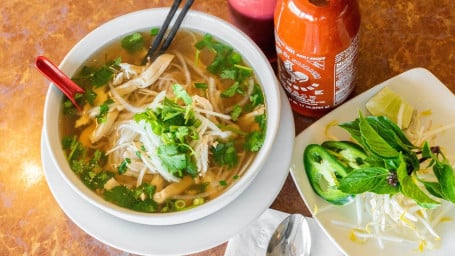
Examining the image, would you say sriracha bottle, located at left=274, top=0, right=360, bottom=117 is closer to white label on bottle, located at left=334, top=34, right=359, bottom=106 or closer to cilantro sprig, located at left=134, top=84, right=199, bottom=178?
white label on bottle, located at left=334, top=34, right=359, bottom=106

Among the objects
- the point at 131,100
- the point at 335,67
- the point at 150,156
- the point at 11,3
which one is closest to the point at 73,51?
the point at 131,100

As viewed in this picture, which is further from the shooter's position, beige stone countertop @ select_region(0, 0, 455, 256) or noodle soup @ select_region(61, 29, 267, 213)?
beige stone countertop @ select_region(0, 0, 455, 256)

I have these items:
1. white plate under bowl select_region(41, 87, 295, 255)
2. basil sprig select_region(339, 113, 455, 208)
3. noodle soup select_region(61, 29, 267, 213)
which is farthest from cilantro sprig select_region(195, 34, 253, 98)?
basil sprig select_region(339, 113, 455, 208)

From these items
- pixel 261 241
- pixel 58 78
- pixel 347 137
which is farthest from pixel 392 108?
pixel 58 78

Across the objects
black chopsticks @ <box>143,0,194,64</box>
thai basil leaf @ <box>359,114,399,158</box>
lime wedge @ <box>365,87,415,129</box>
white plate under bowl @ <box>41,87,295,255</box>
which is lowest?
white plate under bowl @ <box>41,87,295,255</box>

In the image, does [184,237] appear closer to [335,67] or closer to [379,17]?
[335,67]

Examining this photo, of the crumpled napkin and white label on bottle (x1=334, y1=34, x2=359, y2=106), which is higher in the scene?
white label on bottle (x1=334, y1=34, x2=359, y2=106)
